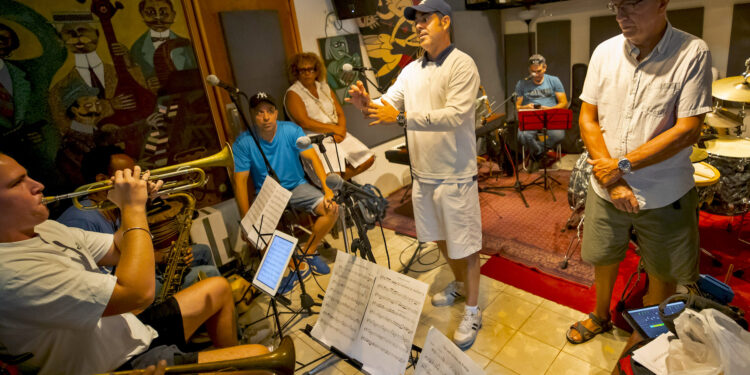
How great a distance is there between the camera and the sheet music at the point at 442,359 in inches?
43.0

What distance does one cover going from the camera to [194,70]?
335 cm

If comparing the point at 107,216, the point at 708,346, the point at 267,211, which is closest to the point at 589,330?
the point at 708,346

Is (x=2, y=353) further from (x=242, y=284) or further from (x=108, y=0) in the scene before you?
(x=108, y=0)

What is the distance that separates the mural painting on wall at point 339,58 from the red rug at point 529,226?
154cm

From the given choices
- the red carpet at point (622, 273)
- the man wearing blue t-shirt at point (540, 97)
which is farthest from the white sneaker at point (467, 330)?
the man wearing blue t-shirt at point (540, 97)

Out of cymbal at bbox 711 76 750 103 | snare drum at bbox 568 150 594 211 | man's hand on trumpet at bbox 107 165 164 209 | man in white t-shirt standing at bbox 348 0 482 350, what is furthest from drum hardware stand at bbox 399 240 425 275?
cymbal at bbox 711 76 750 103

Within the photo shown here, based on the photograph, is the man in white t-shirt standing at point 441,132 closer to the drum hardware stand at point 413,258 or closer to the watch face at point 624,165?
the watch face at point 624,165

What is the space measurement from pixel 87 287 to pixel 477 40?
577 cm

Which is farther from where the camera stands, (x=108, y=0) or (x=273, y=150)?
(x=273, y=150)

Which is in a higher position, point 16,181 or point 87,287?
point 16,181

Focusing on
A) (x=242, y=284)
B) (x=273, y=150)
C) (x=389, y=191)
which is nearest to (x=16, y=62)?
(x=273, y=150)

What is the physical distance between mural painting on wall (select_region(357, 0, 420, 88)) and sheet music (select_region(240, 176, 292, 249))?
2751mm

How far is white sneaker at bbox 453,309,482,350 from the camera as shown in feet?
7.90

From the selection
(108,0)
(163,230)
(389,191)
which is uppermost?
(108,0)
